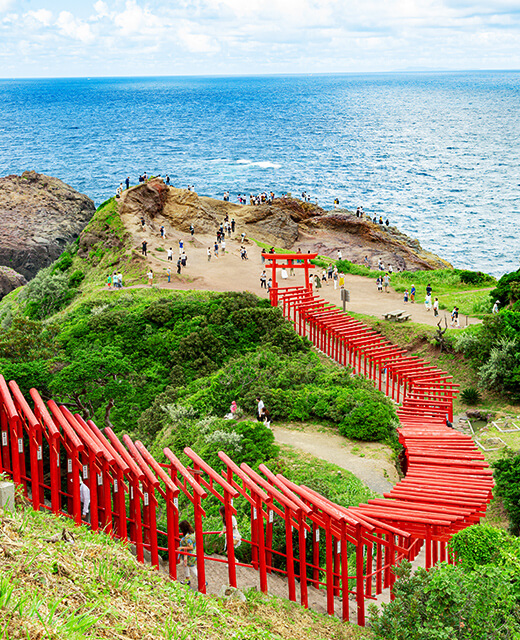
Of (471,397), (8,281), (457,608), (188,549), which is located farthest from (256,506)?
(8,281)

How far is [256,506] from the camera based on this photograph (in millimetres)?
13547

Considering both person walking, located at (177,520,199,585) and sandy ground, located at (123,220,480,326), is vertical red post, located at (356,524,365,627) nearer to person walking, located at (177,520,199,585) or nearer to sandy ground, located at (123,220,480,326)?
person walking, located at (177,520,199,585)

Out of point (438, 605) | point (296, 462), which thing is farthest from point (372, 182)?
point (438, 605)

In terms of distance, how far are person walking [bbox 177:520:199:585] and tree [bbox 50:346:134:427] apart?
33.9ft

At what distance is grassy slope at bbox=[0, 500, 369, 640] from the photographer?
302 inches

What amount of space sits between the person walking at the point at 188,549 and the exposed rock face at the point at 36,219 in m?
54.0

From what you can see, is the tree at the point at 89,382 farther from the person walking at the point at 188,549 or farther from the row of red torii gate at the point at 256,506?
the person walking at the point at 188,549

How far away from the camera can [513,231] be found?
83500 mm

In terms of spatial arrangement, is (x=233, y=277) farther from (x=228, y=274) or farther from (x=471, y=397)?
Answer: (x=471, y=397)

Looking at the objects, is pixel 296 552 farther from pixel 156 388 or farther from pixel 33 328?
pixel 33 328

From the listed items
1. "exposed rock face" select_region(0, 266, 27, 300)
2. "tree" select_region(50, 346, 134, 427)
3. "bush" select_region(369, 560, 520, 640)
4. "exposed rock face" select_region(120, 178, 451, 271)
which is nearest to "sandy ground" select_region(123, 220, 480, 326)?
"exposed rock face" select_region(120, 178, 451, 271)

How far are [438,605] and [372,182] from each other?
114m

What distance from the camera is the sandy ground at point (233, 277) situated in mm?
41125

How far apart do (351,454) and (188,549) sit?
9093 mm
